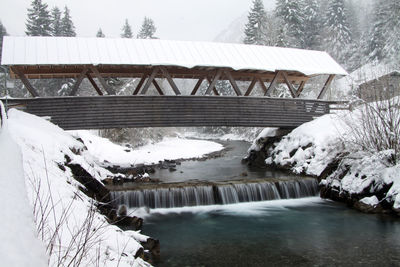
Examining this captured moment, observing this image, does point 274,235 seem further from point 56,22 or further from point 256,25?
point 56,22

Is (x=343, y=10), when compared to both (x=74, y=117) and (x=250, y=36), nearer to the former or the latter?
(x=250, y=36)

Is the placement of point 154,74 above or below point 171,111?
above

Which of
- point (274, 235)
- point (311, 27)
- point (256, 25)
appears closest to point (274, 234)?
point (274, 235)

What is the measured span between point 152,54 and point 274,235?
8903 mm

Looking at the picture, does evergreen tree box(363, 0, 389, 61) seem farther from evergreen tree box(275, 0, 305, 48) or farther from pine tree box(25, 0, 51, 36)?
pine tree box(25, 0, 51, 36)

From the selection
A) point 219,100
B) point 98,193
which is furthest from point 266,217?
point 219,100

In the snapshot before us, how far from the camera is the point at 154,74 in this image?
1334cm

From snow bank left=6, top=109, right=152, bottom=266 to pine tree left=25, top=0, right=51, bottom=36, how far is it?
988 inches

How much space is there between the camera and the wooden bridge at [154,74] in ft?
41.7

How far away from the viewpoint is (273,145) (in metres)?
17.3

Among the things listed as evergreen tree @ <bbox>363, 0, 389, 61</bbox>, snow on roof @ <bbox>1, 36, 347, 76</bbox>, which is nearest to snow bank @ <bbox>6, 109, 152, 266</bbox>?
snow on roof @ <bbox>1, 36, 347, 76</bbox>

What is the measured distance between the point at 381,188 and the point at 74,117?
1061cm

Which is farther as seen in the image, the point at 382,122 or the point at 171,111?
the point at 171,111

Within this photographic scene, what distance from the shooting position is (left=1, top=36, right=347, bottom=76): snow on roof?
491 inches
